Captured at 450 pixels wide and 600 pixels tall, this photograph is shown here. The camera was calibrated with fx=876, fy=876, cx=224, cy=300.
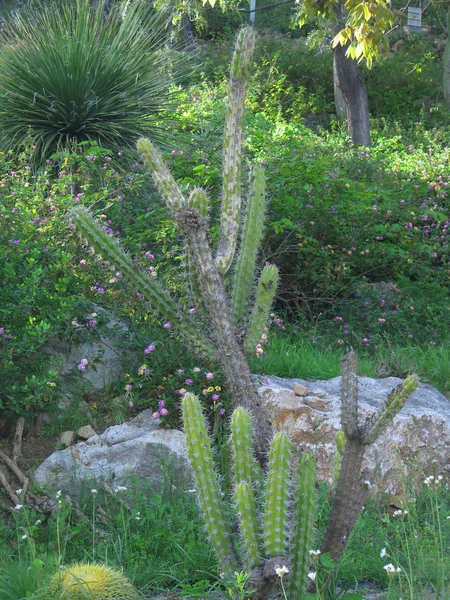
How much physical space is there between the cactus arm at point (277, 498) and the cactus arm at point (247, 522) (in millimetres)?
88

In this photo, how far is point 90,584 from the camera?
3219mm

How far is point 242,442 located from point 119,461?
1840 mm

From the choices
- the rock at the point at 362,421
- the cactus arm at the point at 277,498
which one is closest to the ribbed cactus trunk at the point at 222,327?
the cactus arm at the point at 277,498

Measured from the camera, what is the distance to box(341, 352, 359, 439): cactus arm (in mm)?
3346

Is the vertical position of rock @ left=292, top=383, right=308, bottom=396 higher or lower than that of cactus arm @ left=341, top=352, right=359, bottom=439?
lower

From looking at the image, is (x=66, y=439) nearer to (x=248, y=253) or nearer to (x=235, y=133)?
(x=248, y=253)

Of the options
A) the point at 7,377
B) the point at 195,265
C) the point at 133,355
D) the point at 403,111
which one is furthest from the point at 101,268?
the point at 403,111

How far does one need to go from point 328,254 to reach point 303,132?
5778 millimetres

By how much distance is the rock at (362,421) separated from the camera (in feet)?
17.4

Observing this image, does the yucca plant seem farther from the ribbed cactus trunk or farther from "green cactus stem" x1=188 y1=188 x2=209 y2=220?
the ribbed cactus trunk

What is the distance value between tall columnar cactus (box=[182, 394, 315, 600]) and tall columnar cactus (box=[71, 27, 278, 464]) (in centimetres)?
42

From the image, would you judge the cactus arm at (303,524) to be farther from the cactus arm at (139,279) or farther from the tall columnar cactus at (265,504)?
the cactus arm at (139,279)

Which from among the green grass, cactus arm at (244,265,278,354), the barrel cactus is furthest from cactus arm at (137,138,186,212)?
the green grass

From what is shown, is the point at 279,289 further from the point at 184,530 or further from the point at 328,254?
the point at 184,530
